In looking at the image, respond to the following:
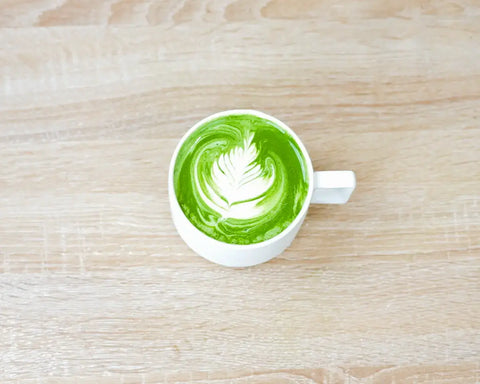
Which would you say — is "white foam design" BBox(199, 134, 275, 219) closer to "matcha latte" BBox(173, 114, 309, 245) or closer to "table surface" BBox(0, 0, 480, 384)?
"matcha latte" BBox(173, 114, 309, 245)

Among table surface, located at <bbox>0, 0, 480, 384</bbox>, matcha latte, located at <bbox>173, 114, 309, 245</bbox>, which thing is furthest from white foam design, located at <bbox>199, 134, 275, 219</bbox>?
table surface, located at <bbox>0, 0, 480, 384</bbox>

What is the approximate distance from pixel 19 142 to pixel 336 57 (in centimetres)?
42

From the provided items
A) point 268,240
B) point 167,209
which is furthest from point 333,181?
point 167,209

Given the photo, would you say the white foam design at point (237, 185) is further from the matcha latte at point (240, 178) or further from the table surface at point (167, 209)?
the table surface at point (167, 209)

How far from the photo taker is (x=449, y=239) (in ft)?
2.56

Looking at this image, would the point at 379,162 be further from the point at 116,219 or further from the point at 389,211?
the point at 116,219

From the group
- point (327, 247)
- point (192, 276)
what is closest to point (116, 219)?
point (192, 276)

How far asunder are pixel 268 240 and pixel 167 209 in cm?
16

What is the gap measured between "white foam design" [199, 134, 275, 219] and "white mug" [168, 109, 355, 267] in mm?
33

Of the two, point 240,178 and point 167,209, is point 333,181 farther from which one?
point 167,209

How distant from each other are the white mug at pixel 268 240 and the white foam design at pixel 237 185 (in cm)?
3

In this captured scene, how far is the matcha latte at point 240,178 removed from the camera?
2.21ft

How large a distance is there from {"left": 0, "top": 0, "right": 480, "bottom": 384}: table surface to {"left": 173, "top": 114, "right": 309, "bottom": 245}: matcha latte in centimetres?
9

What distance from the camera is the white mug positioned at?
667 mm
